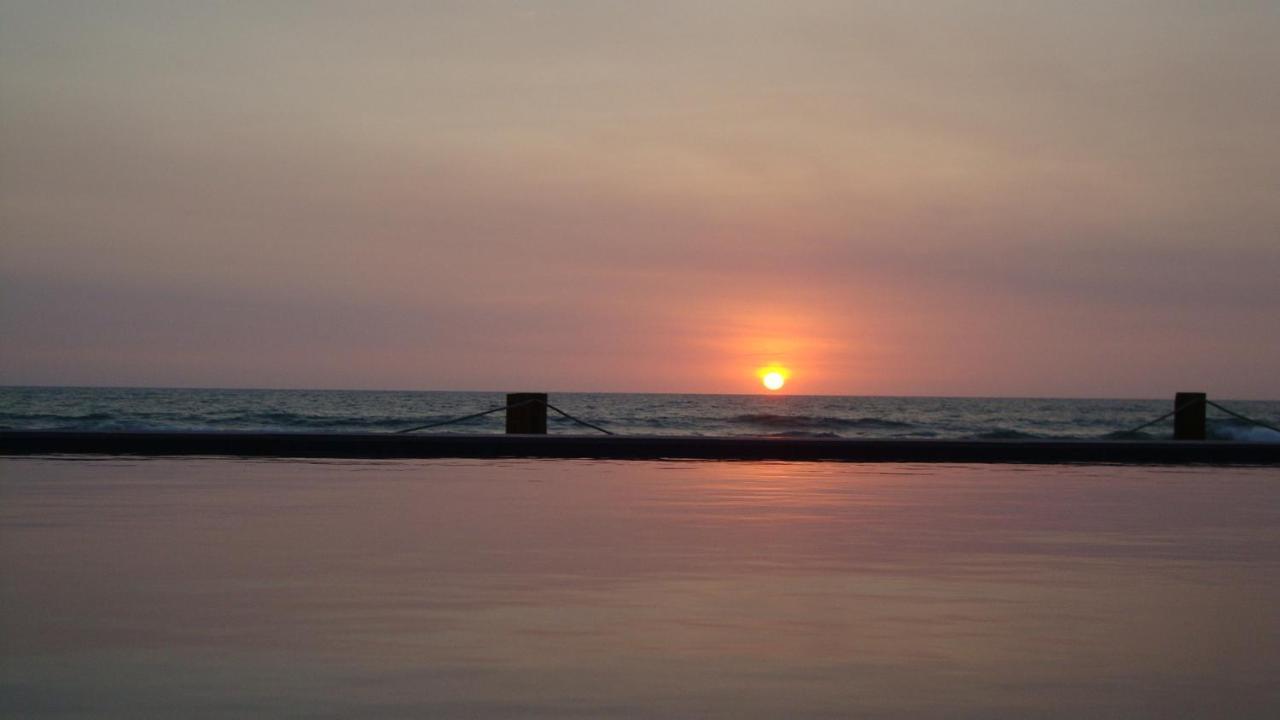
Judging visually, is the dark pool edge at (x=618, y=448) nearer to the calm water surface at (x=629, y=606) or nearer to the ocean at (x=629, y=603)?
the ocean at (x=629, y=603)

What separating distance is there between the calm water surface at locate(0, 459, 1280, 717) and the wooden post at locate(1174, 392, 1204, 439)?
12.4 metres

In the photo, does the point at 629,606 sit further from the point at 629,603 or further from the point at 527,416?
the point at 527,416

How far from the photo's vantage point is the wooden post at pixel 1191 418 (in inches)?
1033

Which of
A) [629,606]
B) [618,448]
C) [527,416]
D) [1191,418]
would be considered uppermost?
[1191,418]

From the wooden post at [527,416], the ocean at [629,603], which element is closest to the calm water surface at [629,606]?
the ocean at [629,603]

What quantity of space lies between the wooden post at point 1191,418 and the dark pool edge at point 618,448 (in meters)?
3.74

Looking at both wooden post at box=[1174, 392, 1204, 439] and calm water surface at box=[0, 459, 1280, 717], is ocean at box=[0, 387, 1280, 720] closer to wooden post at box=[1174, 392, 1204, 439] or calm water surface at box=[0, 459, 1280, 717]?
calm water surface at box=[0, 459, 1280, 717]

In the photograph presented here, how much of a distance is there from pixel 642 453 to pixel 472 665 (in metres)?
16.3

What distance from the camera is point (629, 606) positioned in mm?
7367

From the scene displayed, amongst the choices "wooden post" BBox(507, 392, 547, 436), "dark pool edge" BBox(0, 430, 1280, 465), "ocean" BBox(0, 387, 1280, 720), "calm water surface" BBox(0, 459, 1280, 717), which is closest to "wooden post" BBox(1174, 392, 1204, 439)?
"dark pool edge" BBox(0, 430, 1280, 465)

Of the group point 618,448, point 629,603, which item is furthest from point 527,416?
point 629,603

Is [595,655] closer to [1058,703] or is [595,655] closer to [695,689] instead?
[695,689]

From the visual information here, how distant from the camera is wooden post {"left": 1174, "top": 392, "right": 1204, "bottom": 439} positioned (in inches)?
1033

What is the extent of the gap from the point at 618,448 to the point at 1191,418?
11241 mm
